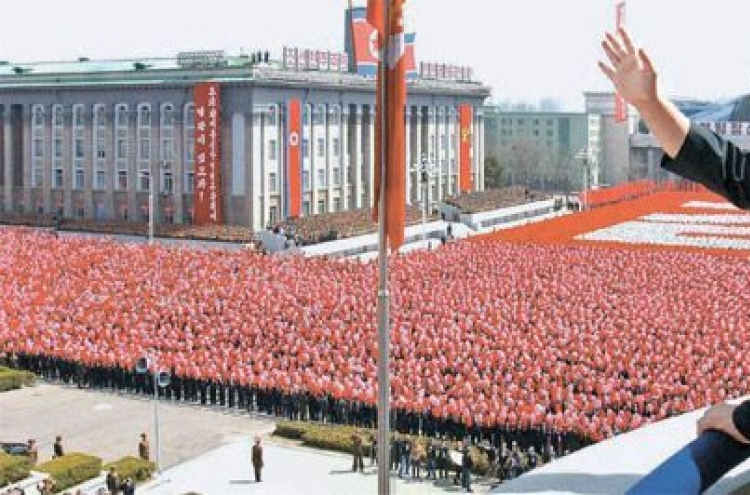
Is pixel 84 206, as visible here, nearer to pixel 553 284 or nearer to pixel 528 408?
pixel 553 284

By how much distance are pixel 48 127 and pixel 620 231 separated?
1463 inches

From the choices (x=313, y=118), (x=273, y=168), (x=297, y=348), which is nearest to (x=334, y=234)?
(x=273, y=168)

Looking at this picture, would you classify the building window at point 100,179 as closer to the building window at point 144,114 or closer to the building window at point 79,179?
the building window at point 79,179

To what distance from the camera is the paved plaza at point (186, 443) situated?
20516 mm

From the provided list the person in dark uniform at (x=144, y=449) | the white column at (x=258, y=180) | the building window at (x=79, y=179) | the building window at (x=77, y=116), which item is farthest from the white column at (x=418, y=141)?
the person in dark uniform at (x=144, y=449)

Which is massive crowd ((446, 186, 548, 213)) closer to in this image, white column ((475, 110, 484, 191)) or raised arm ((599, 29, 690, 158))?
white column ((475, 110, 484, 191))

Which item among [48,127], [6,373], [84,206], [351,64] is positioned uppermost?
[351,64]

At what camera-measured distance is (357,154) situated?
2825 inches

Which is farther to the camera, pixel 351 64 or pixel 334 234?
pixel 351 64

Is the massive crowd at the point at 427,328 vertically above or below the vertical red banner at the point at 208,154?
below

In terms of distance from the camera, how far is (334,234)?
2245 inches

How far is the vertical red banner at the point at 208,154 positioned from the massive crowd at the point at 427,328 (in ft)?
46.9

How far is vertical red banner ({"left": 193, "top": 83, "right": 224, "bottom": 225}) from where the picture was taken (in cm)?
6050

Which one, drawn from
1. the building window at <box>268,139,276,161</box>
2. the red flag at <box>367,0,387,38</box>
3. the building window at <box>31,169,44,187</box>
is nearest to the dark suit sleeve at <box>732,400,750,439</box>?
the red flag at <box>367,0,387,38</box>
